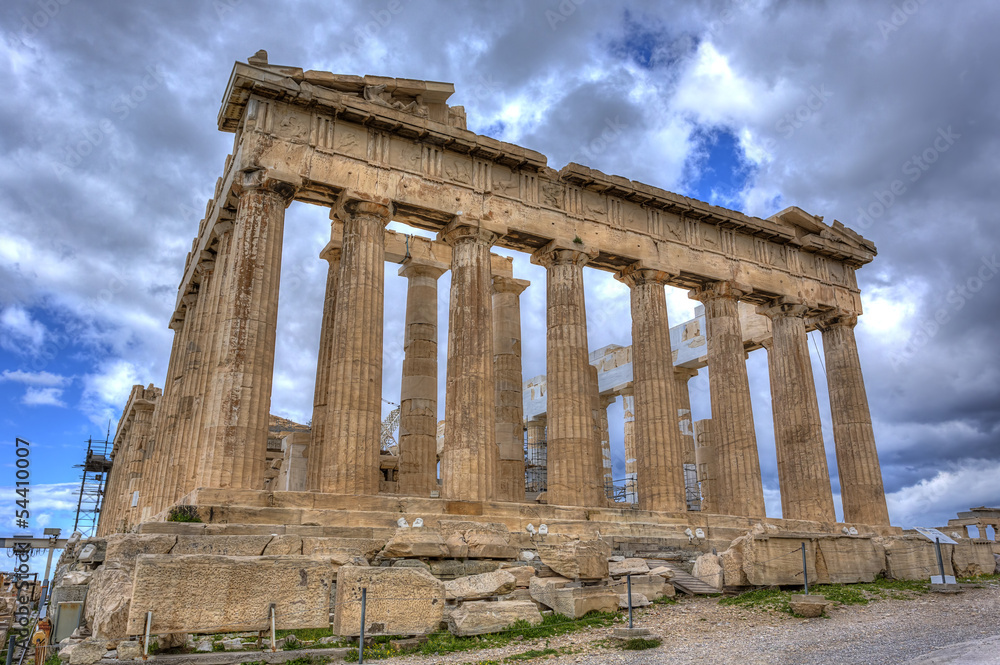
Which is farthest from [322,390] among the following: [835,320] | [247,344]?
[835,320]

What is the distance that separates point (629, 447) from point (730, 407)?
12.3 m

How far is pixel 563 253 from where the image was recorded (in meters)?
23.7

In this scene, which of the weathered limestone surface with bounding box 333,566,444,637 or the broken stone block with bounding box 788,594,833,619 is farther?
the broken stone block with bounding box 788,594,833,619

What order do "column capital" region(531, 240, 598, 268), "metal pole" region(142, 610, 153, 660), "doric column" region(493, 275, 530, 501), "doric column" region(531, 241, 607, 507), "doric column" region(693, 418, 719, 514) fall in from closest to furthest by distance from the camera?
"metal pole" region(142, 610, 153, 660) → "doric column" region(531, 241, 607, 507) → "column capital" region(531, 240, 598, 268) → "doric column" region(493, 275, 530, 501) → "doric column" region(693, 418, 719, 514)

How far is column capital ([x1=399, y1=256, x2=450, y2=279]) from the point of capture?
25734mm

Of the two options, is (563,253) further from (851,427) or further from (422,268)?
(851,427)

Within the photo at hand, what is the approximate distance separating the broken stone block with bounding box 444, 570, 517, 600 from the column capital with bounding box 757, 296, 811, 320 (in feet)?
63.0

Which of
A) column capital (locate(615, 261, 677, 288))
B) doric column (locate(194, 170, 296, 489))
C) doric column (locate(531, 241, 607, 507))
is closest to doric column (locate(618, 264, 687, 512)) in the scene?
column capital (locate(615, 261, 677, 288))

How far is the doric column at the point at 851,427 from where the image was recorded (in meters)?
27.4

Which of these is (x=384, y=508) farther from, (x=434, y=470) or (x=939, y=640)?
(x=939, y=640)

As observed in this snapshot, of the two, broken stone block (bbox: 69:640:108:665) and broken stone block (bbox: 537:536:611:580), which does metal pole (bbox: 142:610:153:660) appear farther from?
broken stone block (bbox: 537:536:611:580)

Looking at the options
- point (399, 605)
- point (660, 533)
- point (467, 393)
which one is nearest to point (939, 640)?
point (399, 605)

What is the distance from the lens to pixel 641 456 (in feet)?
77.6

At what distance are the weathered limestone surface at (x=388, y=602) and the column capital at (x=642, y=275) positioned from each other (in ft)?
53.3
